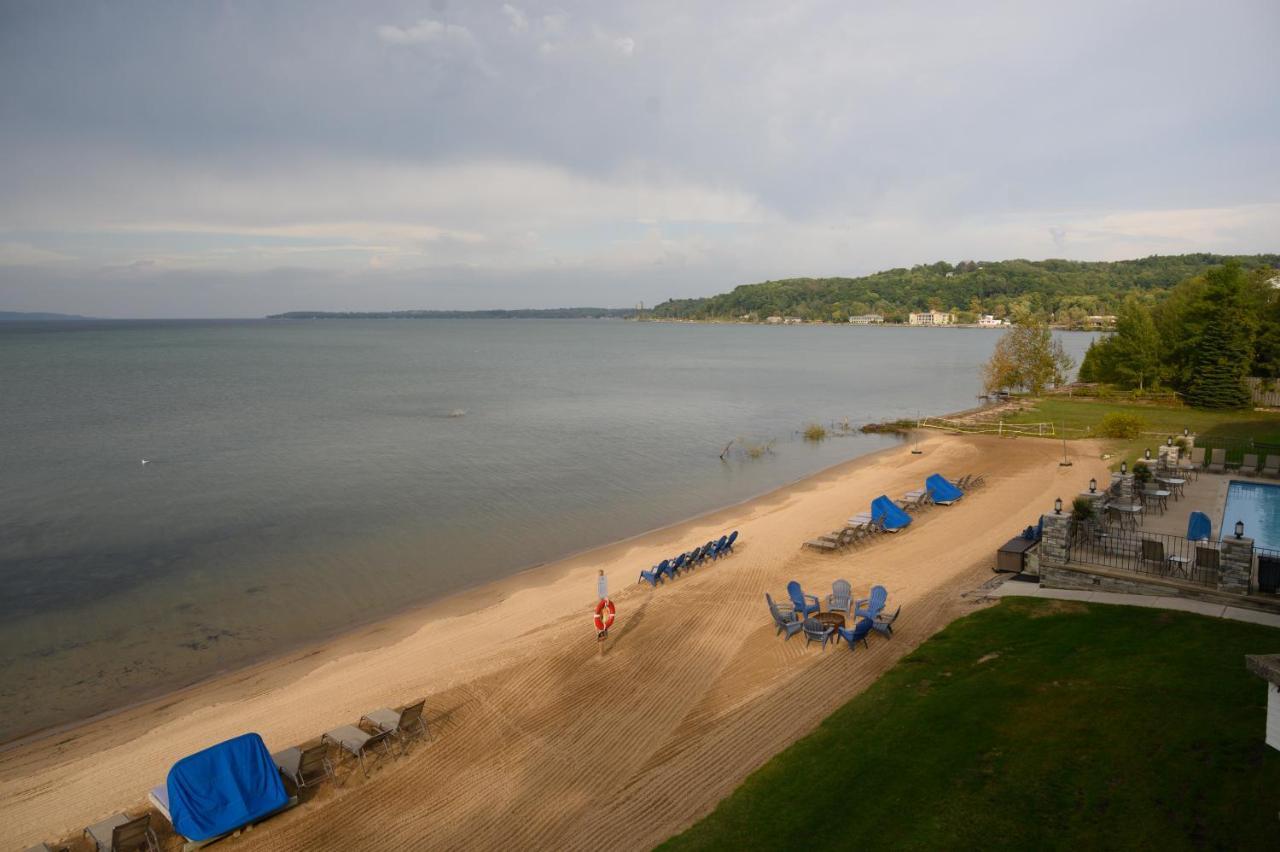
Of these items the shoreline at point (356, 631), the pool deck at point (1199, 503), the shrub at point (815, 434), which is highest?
the pool deck at point (1199, 503)

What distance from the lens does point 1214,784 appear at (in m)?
7.71

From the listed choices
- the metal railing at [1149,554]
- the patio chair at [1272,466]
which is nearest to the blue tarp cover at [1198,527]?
the metal railing at [1149,554]

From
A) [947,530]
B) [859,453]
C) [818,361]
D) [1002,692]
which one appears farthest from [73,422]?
[818,361]

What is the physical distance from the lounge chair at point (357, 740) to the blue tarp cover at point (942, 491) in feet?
67.1

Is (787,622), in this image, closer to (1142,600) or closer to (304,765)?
(1142,600)

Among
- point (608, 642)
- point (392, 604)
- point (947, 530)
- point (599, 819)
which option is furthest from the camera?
point (947, 530)

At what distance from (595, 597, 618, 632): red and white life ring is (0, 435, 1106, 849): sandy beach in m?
0.60

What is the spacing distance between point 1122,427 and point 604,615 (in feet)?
114

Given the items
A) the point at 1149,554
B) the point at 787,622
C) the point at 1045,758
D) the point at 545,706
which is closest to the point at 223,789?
the point at 545,706

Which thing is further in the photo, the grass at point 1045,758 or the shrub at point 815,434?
the shrub at point 815,434

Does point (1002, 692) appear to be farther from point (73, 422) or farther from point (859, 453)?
point (73, 422)

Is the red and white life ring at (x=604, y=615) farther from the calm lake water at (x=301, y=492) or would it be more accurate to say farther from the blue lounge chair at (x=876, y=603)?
the calm lake water at (x=301, y=492)

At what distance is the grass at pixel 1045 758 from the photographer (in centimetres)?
757

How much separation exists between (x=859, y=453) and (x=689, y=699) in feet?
107
